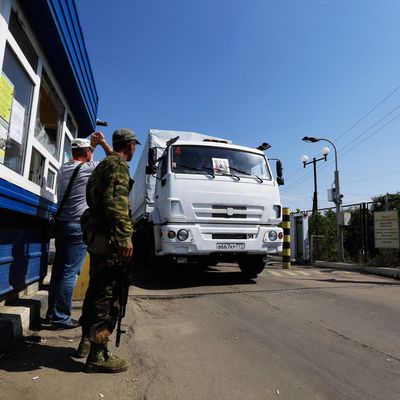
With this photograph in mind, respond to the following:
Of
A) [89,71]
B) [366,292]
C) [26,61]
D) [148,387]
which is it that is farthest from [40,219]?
[366,292]

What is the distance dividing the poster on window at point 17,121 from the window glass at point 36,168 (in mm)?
571

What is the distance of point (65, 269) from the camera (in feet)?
13.2

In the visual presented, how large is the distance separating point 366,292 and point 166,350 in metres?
4.71

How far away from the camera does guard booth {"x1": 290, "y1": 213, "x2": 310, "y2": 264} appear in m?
14.0

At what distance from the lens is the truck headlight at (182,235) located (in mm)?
6508

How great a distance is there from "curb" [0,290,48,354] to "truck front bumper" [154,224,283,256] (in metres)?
2.38

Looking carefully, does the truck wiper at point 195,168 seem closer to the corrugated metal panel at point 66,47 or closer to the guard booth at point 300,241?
the corrugated metal panel at point 66,47

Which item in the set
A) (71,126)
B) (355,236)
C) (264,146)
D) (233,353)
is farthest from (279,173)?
(355,236)

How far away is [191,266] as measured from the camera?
990 cm

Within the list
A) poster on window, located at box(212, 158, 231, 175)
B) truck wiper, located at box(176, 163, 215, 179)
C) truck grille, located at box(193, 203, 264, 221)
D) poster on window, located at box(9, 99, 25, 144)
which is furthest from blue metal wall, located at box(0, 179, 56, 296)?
poster on window, located at box(212, 158, 231, 175)

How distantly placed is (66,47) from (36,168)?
4.88ft

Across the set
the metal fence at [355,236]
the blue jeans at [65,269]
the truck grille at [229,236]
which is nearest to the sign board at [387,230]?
the metal fence at [355,236]

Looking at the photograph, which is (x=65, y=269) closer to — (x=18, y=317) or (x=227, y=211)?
(x=18, y=317)

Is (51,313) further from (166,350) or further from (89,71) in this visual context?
(89,71)
